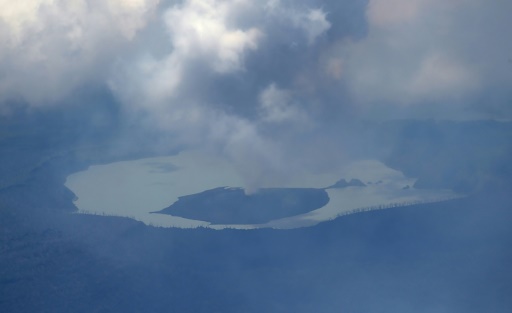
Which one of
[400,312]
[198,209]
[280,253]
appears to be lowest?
[400,312]

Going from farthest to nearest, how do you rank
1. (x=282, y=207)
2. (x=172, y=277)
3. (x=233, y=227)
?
(x=282, y=207), (x=233, y=227), (x=172, y=277)

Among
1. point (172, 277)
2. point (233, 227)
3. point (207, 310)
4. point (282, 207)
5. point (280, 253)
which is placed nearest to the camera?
point (207, 310)

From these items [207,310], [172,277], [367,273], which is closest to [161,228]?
[172,277]

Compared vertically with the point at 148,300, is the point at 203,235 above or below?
above

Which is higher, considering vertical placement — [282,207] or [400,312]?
[282,207]

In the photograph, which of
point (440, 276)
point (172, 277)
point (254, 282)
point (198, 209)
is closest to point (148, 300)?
point (172, 277)

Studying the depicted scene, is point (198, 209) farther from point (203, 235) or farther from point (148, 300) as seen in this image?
point (148, 300)

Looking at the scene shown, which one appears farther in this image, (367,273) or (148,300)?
(367,273)

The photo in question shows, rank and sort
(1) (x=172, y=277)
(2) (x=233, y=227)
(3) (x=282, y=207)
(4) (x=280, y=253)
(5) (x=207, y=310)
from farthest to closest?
(3) (x=282, y=207) → (2) (x=233, y=227) → (4) (x=280, y=253) → (1) (x=172, y=277) → (5) (x=207, y=310)

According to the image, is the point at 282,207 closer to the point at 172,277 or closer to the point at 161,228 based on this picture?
the point at 161,228
